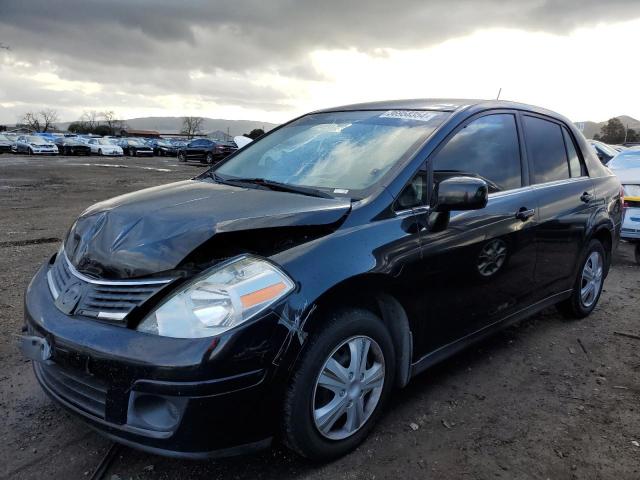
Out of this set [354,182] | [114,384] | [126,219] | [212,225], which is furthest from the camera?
[354,182]

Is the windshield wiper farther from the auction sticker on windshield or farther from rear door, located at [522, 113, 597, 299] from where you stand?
rear door, located at [522, 113, 597, 299]

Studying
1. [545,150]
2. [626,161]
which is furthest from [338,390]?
[626,161]

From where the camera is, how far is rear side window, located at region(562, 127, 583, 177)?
13.5 ft

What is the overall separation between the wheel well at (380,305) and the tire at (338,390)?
0.06m

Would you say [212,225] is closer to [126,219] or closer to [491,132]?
[126,219]

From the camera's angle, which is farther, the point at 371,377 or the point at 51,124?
the point at 51,124

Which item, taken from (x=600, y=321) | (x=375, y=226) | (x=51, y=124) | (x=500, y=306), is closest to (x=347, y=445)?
(x=375, y=226)

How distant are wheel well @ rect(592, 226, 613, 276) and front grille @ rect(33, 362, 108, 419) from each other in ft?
12.8

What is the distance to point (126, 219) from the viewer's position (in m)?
2.38

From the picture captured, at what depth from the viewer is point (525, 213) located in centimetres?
337

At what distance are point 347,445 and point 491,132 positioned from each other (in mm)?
2137

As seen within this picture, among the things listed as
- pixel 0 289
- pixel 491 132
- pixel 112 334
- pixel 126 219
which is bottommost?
pixel 0 289

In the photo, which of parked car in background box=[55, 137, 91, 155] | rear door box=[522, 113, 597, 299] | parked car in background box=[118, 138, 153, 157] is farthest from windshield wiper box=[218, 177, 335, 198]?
parked car in background box=[118, 138, 153, 157]

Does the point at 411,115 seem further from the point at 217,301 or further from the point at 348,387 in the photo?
the point at 217,301
